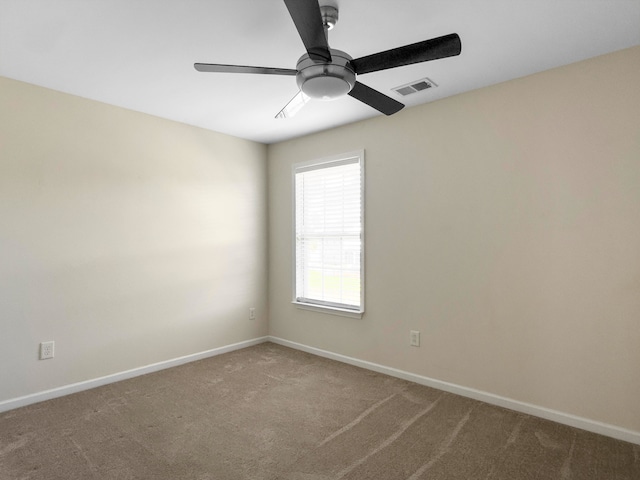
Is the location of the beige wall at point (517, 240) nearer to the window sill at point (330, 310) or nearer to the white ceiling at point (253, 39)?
the window sill at point (330, 310)

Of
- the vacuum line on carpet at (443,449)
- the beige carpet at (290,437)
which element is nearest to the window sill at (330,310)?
the beige carpet at (290,437)

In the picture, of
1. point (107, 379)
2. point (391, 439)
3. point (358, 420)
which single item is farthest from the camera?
point (107, 379)

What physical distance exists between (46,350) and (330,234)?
2.66m

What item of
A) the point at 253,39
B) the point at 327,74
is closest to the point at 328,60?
the point at 327,74

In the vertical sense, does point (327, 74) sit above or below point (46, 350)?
above

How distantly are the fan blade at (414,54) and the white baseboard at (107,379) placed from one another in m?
3.16

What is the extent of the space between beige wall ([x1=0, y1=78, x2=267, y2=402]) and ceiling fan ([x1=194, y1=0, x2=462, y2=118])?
6.11 feet

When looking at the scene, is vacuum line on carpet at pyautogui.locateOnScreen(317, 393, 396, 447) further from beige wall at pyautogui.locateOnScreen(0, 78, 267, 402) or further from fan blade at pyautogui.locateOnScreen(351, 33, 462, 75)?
fan blade at pyautogui.locateOnScreen(351, 33, 462, 75)

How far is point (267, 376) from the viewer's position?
3.36 meters

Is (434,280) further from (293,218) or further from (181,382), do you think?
(181,382)

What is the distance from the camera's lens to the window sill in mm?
3653

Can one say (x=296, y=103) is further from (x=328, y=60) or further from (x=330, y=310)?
(x=330, y=310)

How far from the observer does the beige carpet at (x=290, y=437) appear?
6.52 feet

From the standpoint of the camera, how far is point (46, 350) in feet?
9.43
